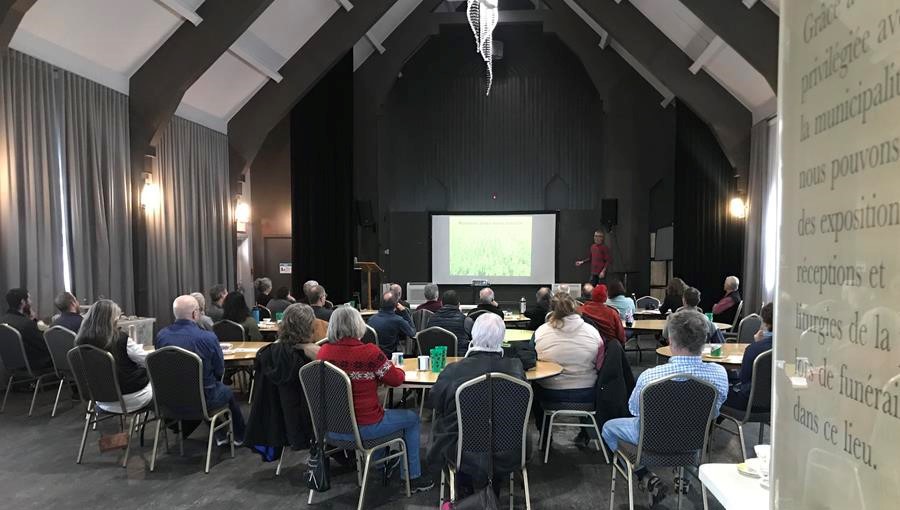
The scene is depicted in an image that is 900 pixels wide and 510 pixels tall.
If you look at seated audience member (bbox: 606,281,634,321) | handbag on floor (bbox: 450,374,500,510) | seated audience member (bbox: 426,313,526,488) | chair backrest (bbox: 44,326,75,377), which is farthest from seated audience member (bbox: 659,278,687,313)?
chair backrest (bbox: 44,326,75,377)

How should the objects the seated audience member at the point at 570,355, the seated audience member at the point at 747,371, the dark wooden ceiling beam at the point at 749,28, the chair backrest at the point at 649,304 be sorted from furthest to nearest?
1. the chair backrest at the point at 649,304
2. the dark wooden ceiling beam at the point at 749,28
3. the seated audience member at the point at 570,355
4. the seated audience member at the point at 747,371

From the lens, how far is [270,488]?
3480 millimetres

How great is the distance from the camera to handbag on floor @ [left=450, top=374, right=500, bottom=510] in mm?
2641

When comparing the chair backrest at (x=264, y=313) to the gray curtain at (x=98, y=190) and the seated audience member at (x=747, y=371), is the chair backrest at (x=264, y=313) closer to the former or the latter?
the gray curtain at (x=98, y=190)

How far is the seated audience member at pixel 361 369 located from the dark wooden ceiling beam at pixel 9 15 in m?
4.32

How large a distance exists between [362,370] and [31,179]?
4.87m

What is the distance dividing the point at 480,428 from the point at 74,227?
578 cm

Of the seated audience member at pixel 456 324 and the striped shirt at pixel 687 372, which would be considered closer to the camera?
the striped shirt at pixel 687 372

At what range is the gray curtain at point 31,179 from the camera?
5395mm

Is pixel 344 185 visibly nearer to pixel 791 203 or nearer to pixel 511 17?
pixel 511 17

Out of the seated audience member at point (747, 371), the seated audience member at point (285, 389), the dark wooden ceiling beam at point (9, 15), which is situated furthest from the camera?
the dark wooden ceiling beam at point (9, 15)

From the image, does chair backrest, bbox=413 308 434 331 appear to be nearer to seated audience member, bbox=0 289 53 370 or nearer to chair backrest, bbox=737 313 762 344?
chair backrest, bbox=737 313 762 344

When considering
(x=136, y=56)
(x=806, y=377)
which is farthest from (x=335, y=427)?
(x=136, y=56)

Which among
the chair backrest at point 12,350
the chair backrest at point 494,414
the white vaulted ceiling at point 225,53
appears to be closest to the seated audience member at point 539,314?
the chair backrest at point 494,414
